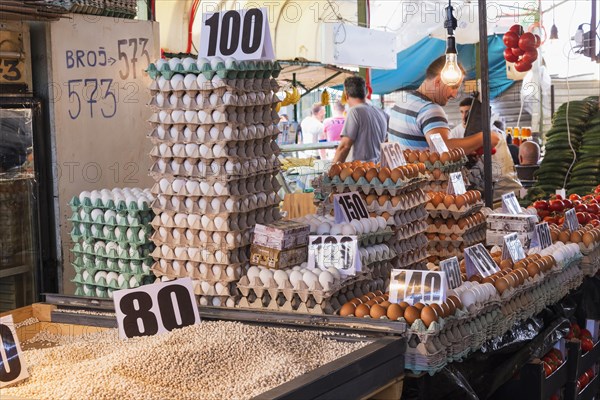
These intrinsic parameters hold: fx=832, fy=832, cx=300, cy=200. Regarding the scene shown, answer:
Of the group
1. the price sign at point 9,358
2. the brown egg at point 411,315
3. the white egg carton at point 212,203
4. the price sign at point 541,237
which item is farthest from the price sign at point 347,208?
the price sign at point 9,358

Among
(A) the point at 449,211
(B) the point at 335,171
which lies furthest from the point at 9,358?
(A) the point at 449,211

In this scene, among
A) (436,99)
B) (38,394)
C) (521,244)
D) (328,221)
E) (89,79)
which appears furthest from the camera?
(436,99)

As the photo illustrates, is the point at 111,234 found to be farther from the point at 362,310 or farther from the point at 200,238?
the point at 362,310

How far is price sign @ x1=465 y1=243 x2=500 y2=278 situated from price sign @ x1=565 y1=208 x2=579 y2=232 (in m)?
1.31

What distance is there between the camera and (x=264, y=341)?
2639 millimetres

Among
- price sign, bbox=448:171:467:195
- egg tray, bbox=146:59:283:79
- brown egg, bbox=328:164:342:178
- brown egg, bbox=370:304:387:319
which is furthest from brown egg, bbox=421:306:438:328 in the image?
price sign, bbox=448:171:467:195

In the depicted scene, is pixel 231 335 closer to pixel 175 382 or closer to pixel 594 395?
pixel 175 382

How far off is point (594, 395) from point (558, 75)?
1076cm

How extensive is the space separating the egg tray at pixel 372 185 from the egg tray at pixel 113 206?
4.37 ft

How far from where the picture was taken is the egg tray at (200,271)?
362 cm

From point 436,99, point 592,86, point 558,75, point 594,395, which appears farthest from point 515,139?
point 594,395

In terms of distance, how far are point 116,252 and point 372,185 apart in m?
1.52

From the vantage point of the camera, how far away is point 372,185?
4.75 meters

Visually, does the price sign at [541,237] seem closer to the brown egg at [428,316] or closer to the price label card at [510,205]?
the price label card at [510,205]
